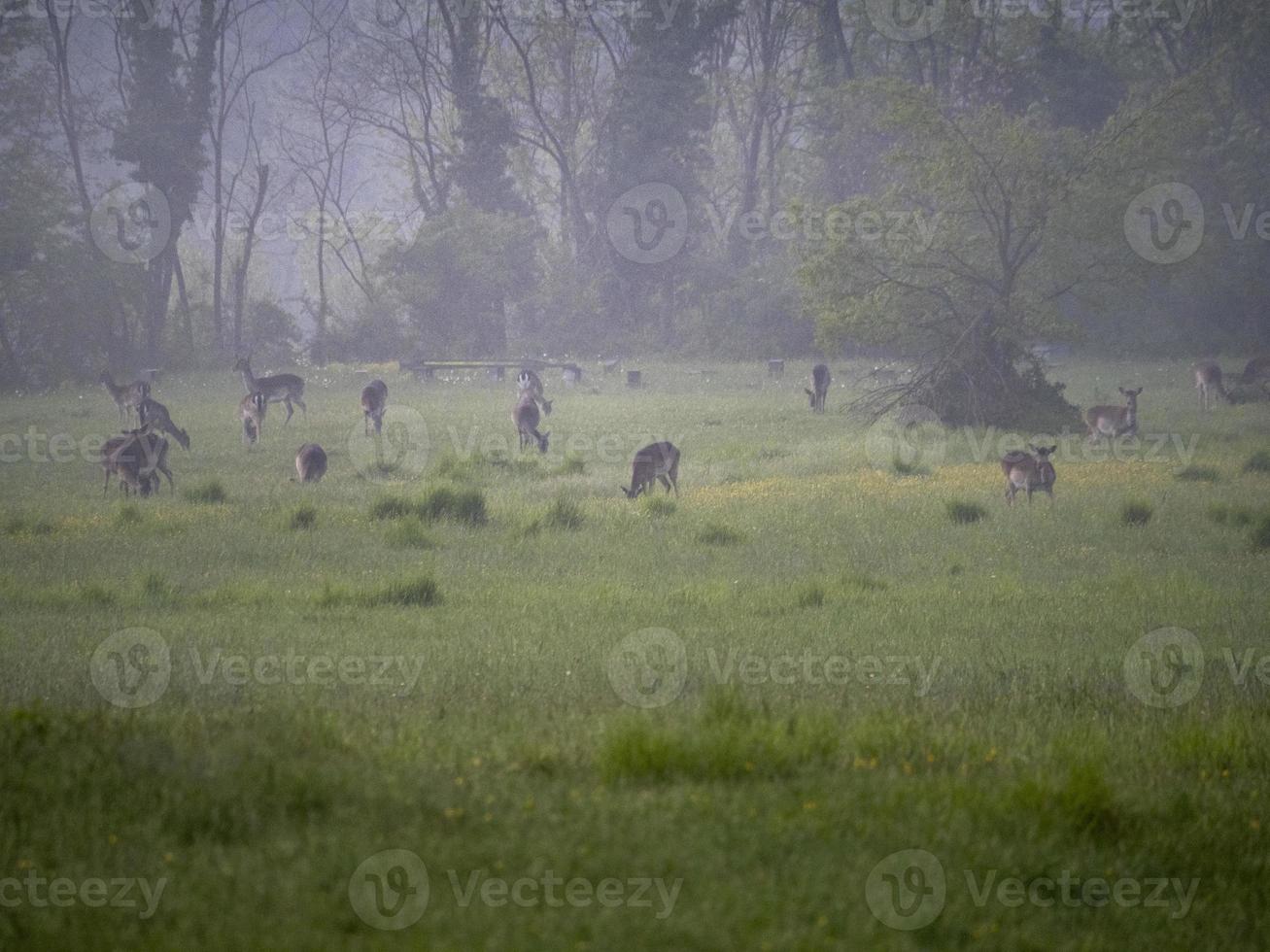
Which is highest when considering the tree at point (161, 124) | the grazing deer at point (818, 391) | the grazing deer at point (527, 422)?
the tree at point (161, 124)

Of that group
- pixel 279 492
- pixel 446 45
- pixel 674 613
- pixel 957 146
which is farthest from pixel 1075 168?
pixel 446 45

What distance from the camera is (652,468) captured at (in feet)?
62.8

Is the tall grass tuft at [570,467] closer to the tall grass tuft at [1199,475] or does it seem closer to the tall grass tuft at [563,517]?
the tall grass tuft at [563,517]

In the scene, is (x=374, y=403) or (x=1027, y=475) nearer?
(x=1027, y=475)

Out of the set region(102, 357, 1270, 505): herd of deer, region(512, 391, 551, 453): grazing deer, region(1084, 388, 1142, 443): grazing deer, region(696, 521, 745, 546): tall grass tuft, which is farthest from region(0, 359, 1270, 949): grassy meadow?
region(512, 391, 551, 453): grazing deer

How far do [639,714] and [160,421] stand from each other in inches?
813

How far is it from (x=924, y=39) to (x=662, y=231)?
51.3ft

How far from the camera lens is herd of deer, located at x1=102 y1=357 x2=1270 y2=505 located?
59.5ft

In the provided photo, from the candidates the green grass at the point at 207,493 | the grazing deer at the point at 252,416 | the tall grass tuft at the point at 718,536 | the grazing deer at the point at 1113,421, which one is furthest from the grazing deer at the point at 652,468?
the grazing deer at the point at 252,416

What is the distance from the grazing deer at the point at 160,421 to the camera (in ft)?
80.0

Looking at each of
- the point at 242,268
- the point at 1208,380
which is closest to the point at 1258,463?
the point at 1208,380

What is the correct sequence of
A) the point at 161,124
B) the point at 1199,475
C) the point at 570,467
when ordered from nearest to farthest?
the point at 1199,475, the point at 570,467, the point at 161,124

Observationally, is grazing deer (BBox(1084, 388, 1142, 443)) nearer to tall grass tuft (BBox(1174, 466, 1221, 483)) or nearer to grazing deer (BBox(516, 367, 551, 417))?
tall grass tuft (BBox(1174, 466, 1221, 483))

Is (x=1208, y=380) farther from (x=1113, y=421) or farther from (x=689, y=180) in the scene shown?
(x=689, y=180)
